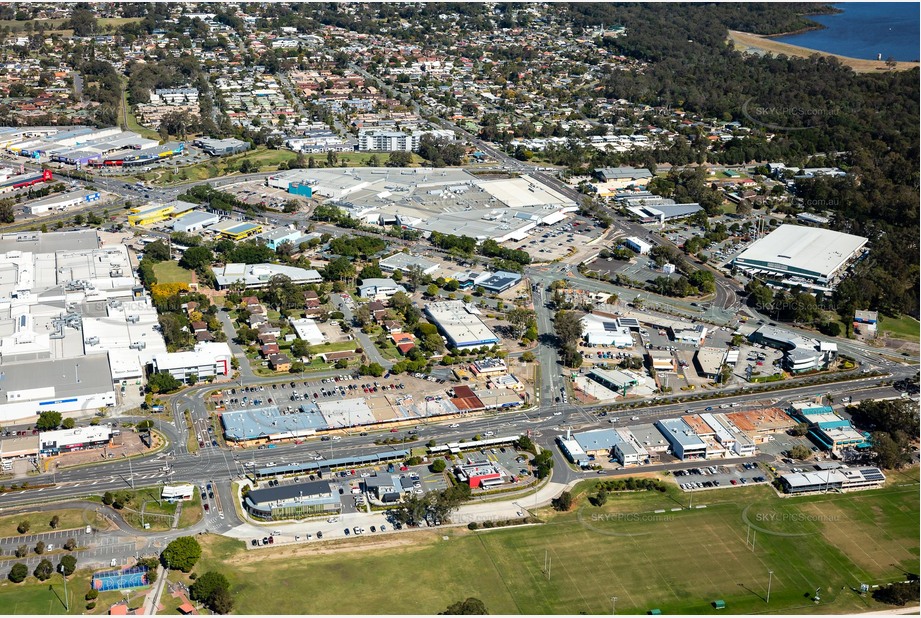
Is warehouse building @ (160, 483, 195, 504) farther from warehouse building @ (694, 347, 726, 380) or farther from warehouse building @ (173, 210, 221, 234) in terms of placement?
warehouse building @ (173, 210, 221, 234)

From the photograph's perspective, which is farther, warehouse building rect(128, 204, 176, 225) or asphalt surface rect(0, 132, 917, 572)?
warehouse building rect(128, 204, 176, 225)

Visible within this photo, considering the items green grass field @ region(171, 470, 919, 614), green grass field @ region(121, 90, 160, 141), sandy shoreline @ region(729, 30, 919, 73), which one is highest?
sandy shoreline @ region(729, 30, 919, 73)

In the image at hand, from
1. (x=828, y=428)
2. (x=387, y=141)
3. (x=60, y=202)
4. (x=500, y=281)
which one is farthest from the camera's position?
(x=387, y=141)

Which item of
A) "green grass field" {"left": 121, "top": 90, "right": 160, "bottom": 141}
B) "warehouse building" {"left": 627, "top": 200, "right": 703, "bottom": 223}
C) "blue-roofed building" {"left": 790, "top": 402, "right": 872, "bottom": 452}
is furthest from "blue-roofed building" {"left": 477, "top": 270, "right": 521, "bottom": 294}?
"green grass field" {"left": 121, "top": 90, "right": 160, "bottom": 141}

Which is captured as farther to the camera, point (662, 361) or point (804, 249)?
point (804, 249)

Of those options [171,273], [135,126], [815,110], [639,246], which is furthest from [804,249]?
[135,126]

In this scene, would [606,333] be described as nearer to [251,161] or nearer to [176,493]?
[176,493]

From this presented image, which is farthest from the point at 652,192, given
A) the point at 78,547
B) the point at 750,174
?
the point at 78,547
